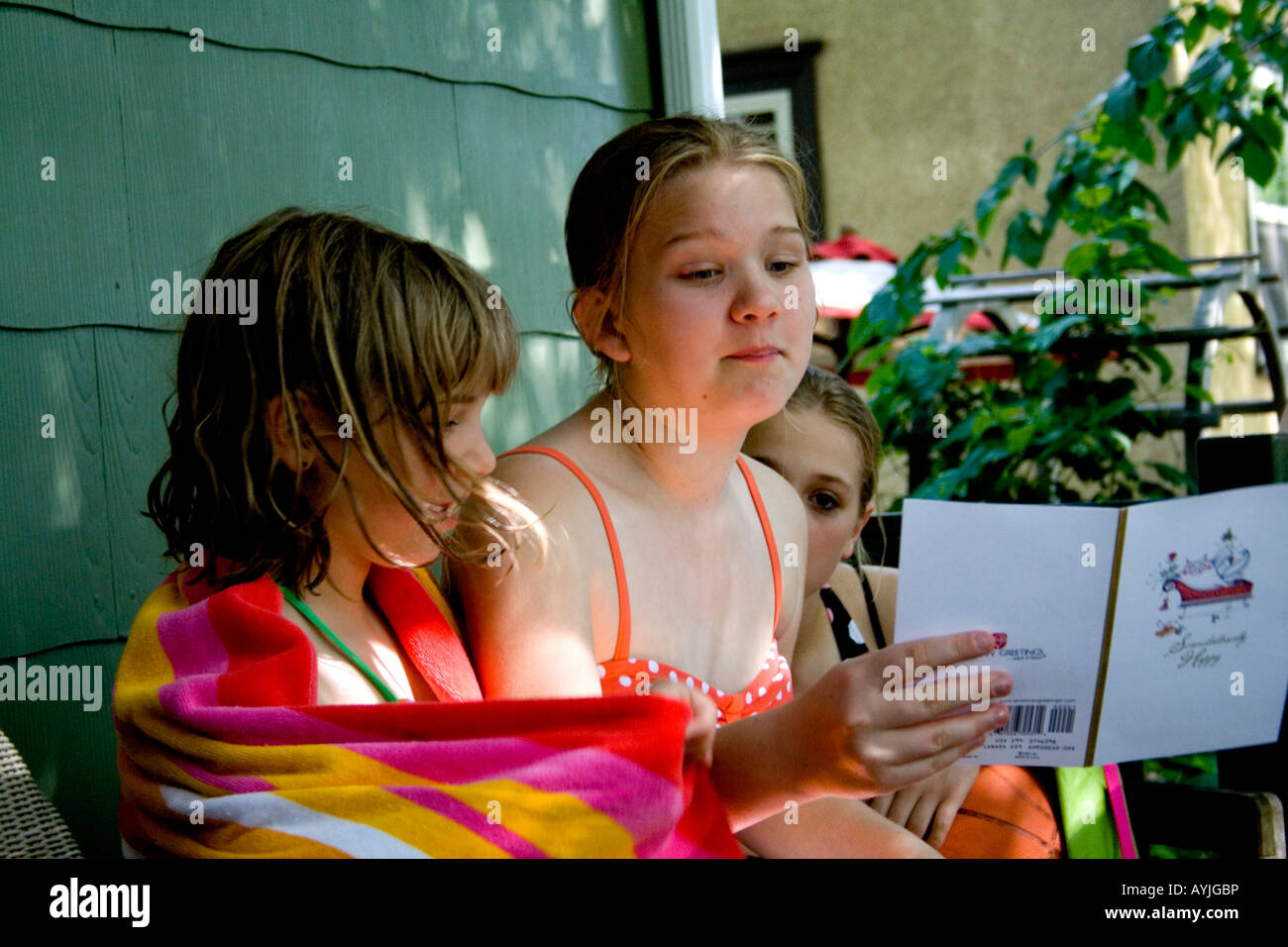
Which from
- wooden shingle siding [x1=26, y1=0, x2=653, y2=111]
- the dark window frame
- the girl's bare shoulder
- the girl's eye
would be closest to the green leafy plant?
wooden shingle siding [x1=26, y1=0, x2=653, y2=111]

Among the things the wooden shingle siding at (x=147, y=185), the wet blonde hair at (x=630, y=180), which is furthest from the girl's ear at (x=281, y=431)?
the wet blonde hair at (x=630, y=180)

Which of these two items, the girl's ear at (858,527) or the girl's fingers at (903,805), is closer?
the girl's fingers at (903,805)

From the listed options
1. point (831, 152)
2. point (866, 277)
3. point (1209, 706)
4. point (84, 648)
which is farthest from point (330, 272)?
point (831, 152)

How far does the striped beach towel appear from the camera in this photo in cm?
116

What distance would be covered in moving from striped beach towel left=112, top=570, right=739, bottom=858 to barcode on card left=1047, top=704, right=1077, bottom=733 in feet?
1.74

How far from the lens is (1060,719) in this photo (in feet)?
5.17

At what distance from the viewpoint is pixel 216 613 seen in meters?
1.30

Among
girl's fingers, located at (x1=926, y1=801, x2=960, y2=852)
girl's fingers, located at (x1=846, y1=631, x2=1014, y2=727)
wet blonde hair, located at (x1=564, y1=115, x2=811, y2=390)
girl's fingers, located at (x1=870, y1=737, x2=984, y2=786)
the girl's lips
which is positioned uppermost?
wet blonde hair, located at (x1=564, y1=115, x2=811, y2=390)

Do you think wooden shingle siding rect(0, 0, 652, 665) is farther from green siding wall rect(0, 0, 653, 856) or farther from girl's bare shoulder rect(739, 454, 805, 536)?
girl's bare shoulder rect(739, 454, 805, 536)

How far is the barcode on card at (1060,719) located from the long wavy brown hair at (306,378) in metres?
0.78

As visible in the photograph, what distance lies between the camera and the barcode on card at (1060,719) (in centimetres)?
157

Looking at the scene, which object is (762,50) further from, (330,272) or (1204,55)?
(330,272)

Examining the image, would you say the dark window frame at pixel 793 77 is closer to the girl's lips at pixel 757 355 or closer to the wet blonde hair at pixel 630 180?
the wet blonde hair at pixel 630 180
